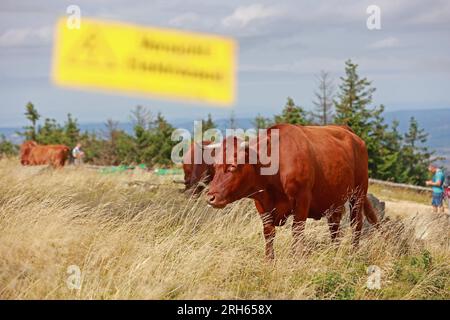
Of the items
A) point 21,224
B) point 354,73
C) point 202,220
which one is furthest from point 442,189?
point 354,73

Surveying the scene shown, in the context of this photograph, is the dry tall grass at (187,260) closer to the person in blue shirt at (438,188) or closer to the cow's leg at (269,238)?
the cow's leg at (269,238)

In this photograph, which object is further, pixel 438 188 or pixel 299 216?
pixel 438 188

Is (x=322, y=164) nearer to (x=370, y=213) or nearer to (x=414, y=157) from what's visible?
(x=370, y=213)

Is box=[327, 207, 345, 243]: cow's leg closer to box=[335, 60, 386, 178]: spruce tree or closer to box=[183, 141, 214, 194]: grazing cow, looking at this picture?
box=[183, 141, 214, 194]: grazing cow

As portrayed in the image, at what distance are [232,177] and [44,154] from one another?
1618 cm

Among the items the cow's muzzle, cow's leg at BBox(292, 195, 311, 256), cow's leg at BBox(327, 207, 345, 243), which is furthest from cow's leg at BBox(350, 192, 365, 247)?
the cow's muzzle

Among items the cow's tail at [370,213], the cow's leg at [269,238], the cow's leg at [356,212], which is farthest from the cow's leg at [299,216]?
the cow's tail at [370,213]

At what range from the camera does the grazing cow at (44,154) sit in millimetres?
20344

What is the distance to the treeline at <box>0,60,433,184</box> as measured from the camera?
32.6m

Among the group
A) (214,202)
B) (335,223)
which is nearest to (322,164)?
(335,223)

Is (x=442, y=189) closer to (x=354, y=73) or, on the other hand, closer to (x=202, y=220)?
(x=202, y=220)

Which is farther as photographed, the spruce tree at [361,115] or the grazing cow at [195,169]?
the spruce tree at [361,115]

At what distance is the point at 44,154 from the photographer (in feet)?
68.6
